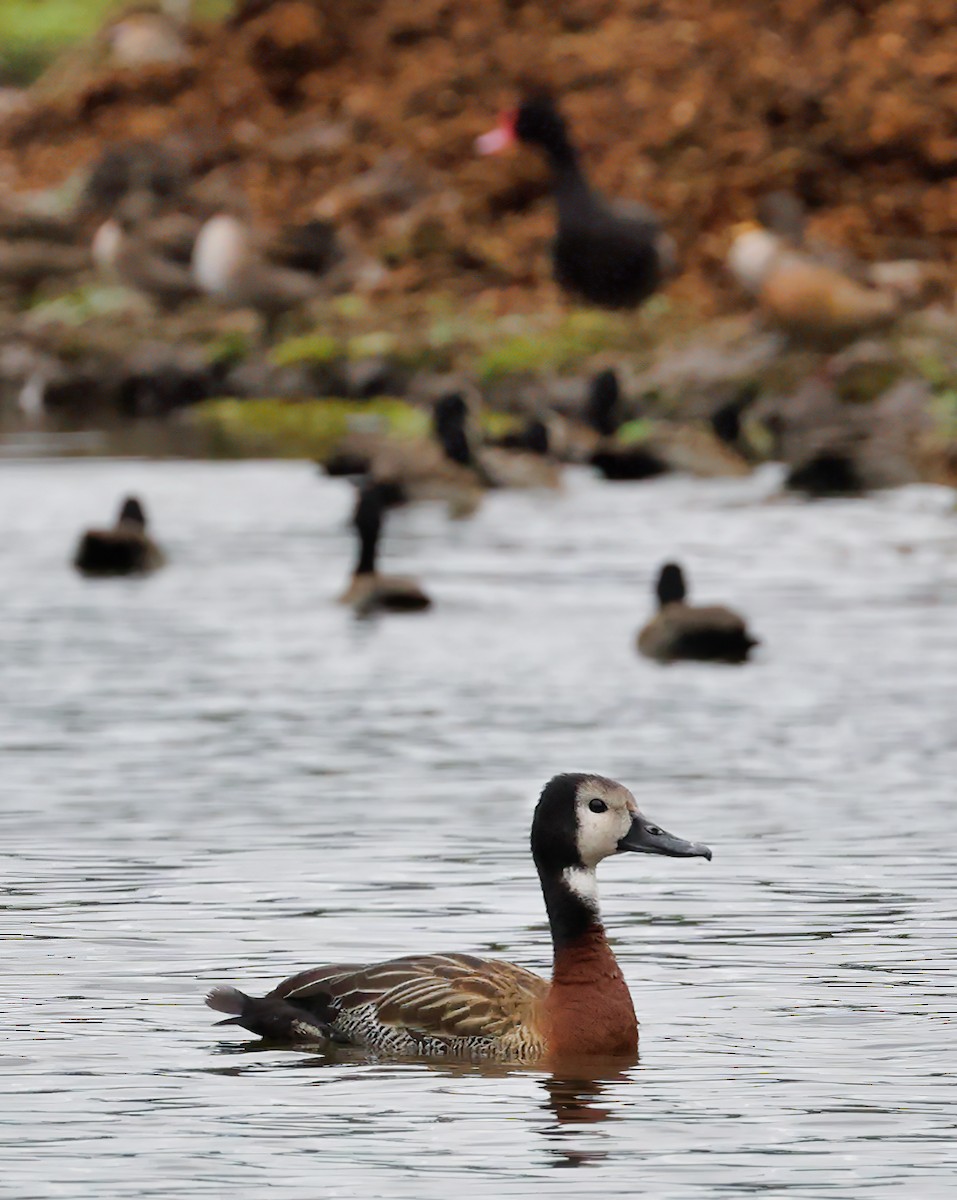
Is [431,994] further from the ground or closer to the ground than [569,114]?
closer to the ground

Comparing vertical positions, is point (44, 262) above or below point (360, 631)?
above

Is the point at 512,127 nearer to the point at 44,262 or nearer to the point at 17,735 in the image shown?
the point at 44,262

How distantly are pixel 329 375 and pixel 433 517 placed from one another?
17658mm

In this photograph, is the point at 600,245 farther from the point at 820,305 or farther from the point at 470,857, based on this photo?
the point at 470,857

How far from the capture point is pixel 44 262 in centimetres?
6850

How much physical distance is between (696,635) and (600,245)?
28.7m

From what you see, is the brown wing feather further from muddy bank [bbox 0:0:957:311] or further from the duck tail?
muddy bank [bbox 0:0:957:311]

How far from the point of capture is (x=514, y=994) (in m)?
12.3

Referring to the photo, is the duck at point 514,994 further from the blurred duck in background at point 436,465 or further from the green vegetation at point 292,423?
the green vegetation at point 292,423

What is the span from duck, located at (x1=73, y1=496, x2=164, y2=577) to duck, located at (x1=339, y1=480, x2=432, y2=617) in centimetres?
219

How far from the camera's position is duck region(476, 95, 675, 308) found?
5253cm

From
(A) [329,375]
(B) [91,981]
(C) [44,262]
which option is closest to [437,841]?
(B) [91,981]

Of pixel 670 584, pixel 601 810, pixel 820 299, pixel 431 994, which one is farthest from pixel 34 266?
pixel 431 994

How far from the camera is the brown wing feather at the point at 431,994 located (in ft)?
39.8
